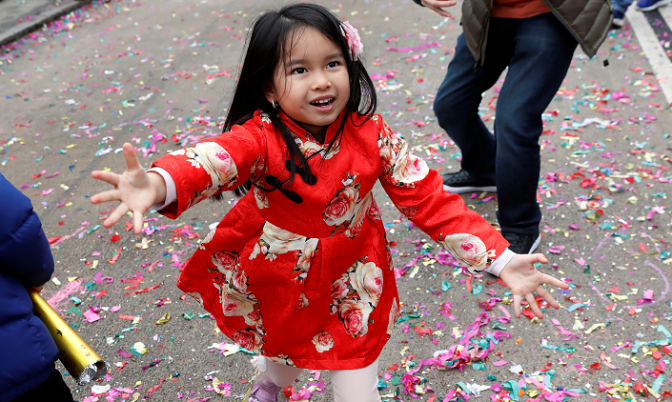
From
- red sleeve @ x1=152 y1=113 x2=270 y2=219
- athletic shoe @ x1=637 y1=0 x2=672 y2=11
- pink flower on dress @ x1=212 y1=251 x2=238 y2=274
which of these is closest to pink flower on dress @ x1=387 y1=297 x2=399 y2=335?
pink flower on dress @ x1=212 y1=251 x2=238 y2=274

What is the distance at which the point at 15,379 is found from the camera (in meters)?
1.44

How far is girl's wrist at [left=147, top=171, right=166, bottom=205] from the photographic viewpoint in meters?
1.35

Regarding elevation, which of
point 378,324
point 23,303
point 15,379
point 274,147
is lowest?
point 378,324

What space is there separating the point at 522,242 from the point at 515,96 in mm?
811

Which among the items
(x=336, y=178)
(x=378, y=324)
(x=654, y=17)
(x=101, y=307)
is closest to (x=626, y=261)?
(x=378, y=324)

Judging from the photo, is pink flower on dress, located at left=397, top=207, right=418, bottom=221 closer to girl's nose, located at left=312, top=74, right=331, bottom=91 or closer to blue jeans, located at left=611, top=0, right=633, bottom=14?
girl's nose, located at left=312, top=74, right=331, bottom=91

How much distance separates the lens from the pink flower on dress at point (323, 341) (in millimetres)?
1857

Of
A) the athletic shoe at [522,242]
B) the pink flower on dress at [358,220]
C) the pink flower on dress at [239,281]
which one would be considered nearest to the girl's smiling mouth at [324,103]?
the pink flower on dress at [358,220]

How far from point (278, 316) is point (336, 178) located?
52 centimetres

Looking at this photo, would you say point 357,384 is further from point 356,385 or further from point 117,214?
point 117,214

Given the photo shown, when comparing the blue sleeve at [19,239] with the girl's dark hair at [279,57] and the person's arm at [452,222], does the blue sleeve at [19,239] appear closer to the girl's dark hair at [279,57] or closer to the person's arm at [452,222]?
the girl's dark hair at [279,57]

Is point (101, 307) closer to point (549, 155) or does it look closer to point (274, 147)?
point (274, 147)

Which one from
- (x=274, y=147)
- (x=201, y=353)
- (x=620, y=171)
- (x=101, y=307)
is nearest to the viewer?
(x=274, y=147)

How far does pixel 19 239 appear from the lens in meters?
1.48
